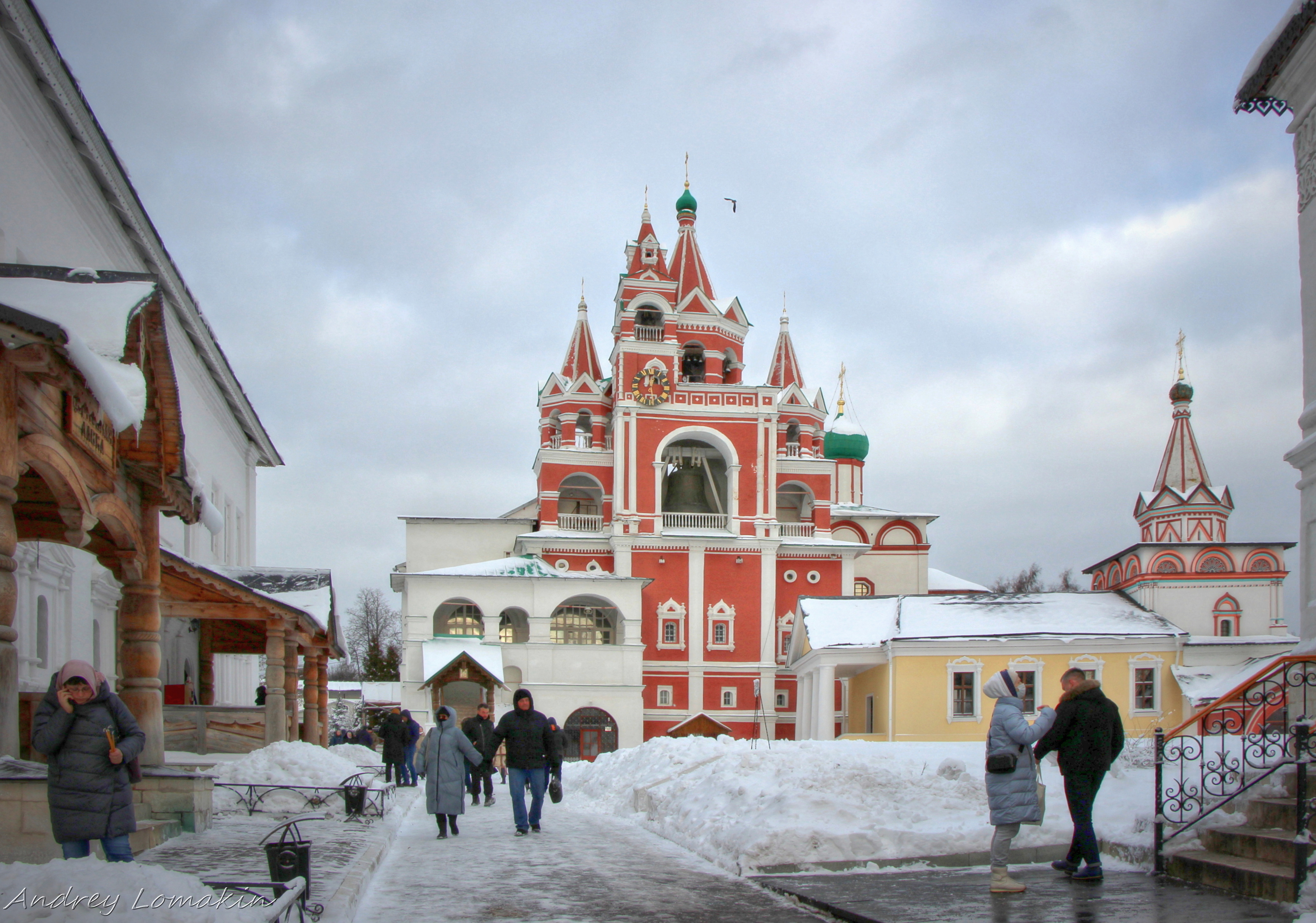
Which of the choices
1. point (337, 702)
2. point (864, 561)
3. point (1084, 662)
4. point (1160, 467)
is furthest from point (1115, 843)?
point (337, 702)

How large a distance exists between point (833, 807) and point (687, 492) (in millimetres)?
41704

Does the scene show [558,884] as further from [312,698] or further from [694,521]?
[694,521]

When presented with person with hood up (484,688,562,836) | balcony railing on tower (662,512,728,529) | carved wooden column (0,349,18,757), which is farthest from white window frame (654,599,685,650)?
carved wooden column (0,349,18,757)

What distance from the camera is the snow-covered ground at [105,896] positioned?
460cm

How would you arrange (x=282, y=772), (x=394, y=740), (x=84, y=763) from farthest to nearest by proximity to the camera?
(x=394, y=740), (x=282, y=772), (x=84, y=763)

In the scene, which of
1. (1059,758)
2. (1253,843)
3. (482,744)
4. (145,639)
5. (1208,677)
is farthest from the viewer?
(1208,677)

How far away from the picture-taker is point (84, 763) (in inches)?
279

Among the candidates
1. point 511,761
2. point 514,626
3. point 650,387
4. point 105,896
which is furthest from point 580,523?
point 105,896

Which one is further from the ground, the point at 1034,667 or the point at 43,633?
the point at 43,633

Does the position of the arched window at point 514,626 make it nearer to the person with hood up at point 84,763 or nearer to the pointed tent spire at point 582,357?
the pointed tent spire at point 582,357

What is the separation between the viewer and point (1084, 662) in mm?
37094

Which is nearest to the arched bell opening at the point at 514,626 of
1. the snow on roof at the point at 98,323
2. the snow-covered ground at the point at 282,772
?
the snow-covered ground at the point at 282,772

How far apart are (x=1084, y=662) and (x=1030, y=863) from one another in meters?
29.1

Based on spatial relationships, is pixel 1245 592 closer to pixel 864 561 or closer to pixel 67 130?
pixel 864 561
